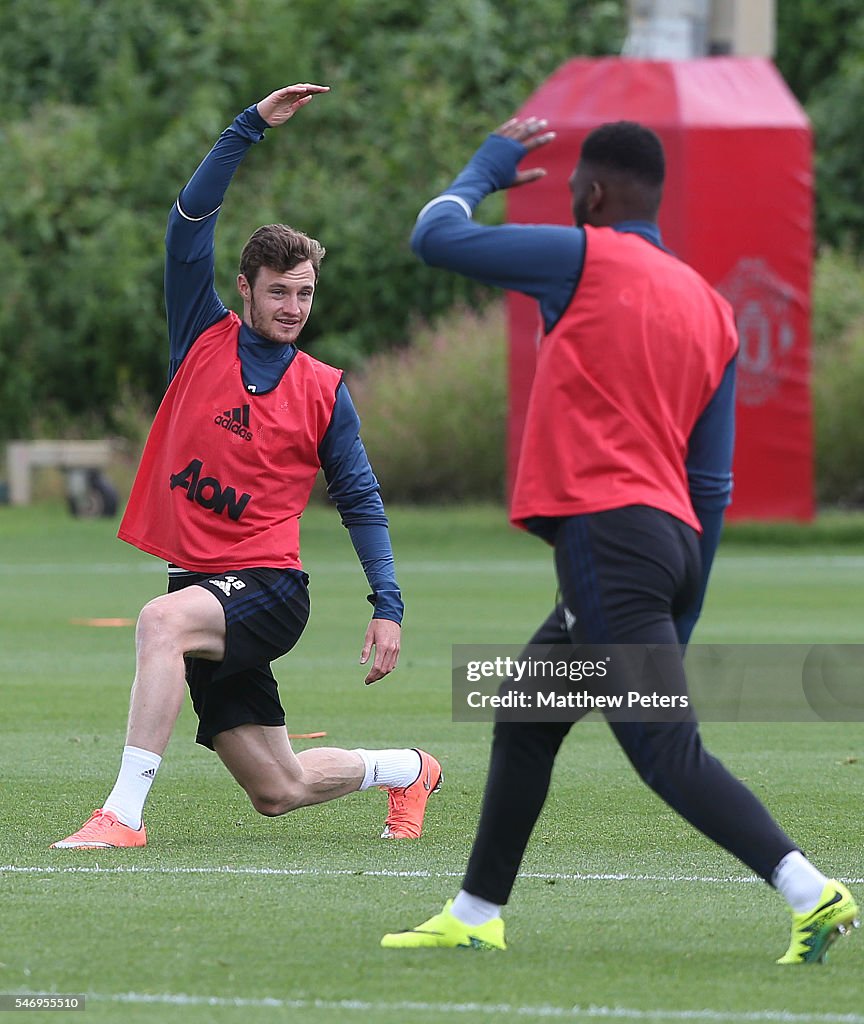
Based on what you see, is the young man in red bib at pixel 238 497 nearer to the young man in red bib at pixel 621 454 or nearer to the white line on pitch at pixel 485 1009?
the young man in red bib at pixel 621 454

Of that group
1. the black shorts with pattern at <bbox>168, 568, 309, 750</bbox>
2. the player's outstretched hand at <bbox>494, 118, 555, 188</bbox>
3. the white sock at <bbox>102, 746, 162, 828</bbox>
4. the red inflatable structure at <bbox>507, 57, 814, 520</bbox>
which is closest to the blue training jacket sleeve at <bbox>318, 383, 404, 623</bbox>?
the black shorts with pattern at <bbox>168, 568, 309, 750</bbox>

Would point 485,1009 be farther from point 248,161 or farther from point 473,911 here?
point 248,161

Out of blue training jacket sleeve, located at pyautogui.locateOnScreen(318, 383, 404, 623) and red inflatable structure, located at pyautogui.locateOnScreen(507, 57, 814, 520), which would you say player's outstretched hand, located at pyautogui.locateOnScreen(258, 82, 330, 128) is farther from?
red inflatable structure, located at pyautogui.locateOnScreen(507, 57, 814, 520)

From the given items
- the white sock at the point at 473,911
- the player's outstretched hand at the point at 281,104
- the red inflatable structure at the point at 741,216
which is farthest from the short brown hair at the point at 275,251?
the red inflatable structure at the point at 741,216

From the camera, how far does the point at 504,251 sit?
4.78m

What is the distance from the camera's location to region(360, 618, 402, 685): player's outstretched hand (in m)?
6.31

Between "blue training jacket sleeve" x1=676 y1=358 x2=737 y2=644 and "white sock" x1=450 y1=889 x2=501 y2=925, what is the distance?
78 centimetres

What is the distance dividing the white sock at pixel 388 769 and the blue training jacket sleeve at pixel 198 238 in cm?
140

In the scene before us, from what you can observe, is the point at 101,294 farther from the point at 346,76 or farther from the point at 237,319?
the point at 237,319

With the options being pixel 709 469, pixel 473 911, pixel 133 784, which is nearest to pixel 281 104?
pixel 709 469

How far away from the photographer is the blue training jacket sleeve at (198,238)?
21.4 ft

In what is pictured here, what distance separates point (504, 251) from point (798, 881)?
1.56 meters

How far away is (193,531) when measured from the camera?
659 centimetres

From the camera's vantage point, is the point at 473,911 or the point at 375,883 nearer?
the point at 473,911
